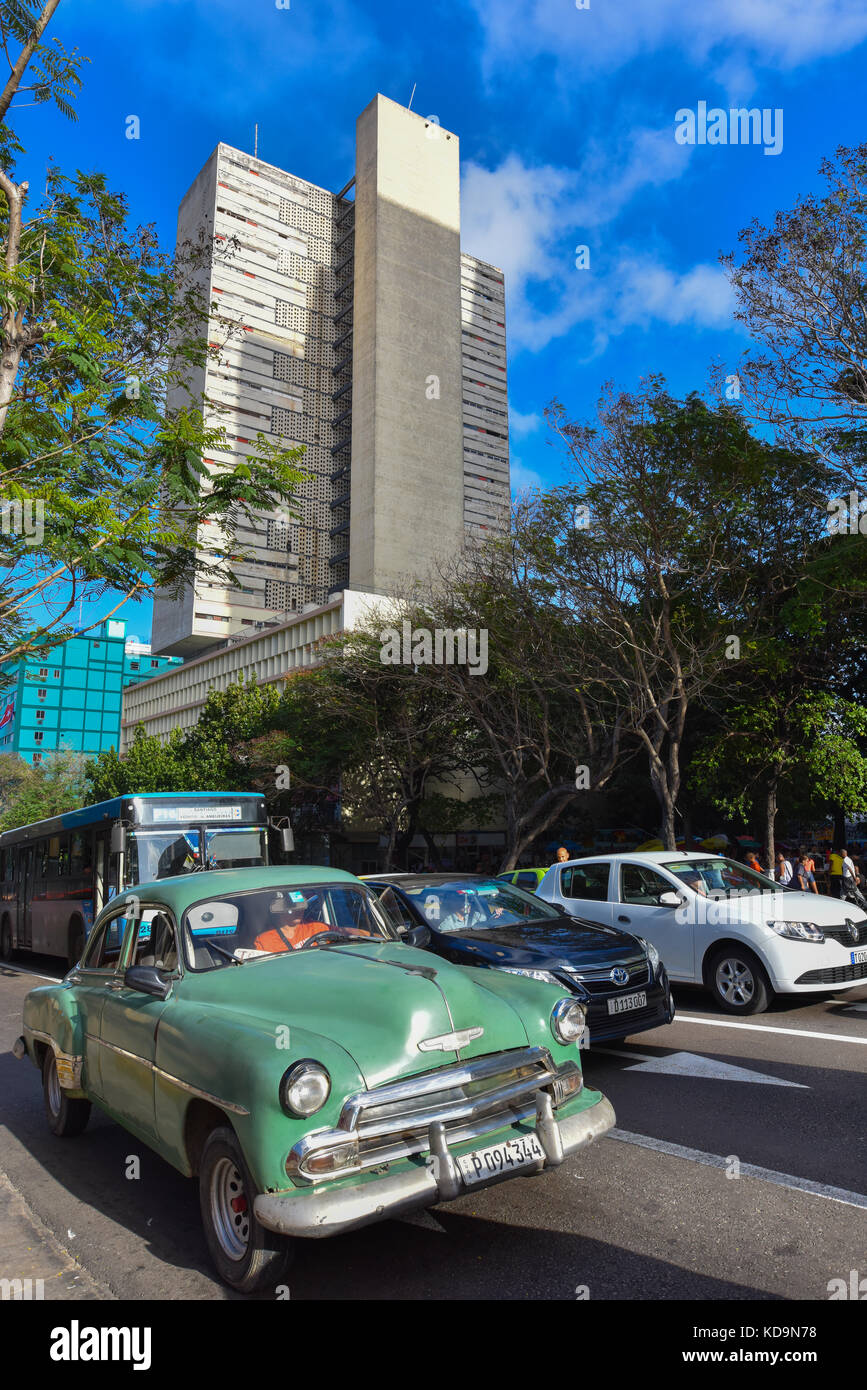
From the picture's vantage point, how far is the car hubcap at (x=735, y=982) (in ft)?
27.5

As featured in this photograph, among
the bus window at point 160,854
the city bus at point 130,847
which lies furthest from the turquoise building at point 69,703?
the bus window at point 160,854

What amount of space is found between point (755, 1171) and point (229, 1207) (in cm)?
268

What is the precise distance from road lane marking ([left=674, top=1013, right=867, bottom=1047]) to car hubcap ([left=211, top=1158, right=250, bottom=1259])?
5.56 meters

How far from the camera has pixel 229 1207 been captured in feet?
11.6

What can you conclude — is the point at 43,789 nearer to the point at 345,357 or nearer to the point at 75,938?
the point at 75,938

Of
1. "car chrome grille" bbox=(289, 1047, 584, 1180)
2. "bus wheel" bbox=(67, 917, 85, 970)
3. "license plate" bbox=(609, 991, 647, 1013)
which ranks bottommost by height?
"bus wheel" bbox=(67, 917, 85, 970)

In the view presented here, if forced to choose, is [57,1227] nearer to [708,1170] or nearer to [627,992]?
[708,1170]

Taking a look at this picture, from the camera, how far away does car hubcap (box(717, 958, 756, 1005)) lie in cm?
839

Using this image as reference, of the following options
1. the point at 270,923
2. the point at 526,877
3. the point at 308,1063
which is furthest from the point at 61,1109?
the point at 526,877

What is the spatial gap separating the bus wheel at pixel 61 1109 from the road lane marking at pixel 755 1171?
3341 millimetres

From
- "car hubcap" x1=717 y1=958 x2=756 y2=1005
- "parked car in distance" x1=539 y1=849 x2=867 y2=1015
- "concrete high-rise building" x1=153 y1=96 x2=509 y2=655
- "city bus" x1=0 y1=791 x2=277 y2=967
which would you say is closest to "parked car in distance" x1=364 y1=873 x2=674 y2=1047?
"parked car in distance" x1=539 y1=849 x2=867 y2=1015

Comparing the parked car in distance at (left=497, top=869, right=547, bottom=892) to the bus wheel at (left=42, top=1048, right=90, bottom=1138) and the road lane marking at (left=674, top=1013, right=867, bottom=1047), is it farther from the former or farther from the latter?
the bus wheel at (left=42, top=1048, right=90, bottom=1138)

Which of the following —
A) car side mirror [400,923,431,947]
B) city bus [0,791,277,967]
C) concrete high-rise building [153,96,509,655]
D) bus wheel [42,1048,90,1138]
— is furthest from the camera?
concrete high-rise building [153,96,509,655]

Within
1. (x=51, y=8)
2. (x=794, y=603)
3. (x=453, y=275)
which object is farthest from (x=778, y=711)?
(x=453, y=275)
